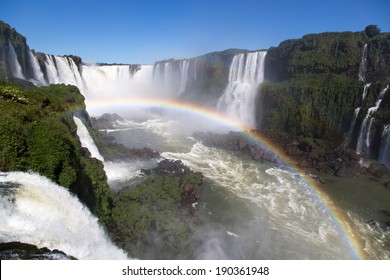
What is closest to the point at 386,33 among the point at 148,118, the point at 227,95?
the point at 227,95

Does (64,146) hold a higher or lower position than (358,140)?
higher

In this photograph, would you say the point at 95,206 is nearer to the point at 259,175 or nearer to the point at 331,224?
the point at 331,224

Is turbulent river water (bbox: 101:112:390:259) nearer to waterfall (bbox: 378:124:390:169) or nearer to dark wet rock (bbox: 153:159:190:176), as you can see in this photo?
dark wet rock (bbox: 153:159:190:176)

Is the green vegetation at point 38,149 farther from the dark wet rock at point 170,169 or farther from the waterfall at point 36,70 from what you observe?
the waterfall at point 36,70

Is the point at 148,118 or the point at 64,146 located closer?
the point at 64,146

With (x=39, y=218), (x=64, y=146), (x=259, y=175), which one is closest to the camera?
(x=39, y=218)

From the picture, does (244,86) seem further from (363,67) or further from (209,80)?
(363,67)

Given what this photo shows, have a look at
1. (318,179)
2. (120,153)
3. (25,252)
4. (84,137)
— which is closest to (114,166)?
(120,153)
